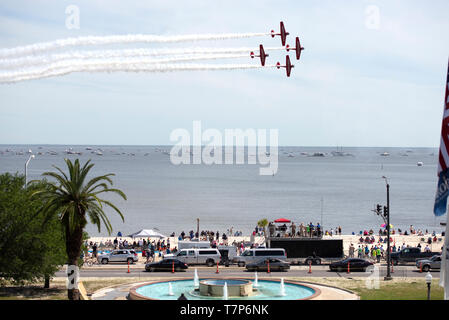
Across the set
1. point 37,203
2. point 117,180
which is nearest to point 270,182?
point 117,180

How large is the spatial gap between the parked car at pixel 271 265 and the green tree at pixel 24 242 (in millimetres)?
14581

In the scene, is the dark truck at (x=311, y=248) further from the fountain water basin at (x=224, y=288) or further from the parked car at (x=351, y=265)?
the fountain water basin at (x=224, y=288)

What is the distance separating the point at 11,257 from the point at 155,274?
11465 mm

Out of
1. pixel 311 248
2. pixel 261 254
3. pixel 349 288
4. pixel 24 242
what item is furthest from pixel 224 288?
pixel 311 248

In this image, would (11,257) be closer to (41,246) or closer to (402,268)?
(41,246)

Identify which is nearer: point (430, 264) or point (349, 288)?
point (349, 288)

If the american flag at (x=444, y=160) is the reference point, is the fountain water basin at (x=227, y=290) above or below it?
below

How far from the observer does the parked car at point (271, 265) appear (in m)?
44.0

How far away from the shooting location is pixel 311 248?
49781 mm

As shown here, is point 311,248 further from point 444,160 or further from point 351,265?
point 444,160

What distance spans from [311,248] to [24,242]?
954 inches

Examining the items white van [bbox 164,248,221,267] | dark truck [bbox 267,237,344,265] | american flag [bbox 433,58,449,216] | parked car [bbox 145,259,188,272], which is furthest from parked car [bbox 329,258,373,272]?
american flag [bbox 433,58,449,216]

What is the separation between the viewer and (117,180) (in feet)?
615

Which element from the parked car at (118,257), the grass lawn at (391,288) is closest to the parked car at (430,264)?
the grass lawn at (391,288)
